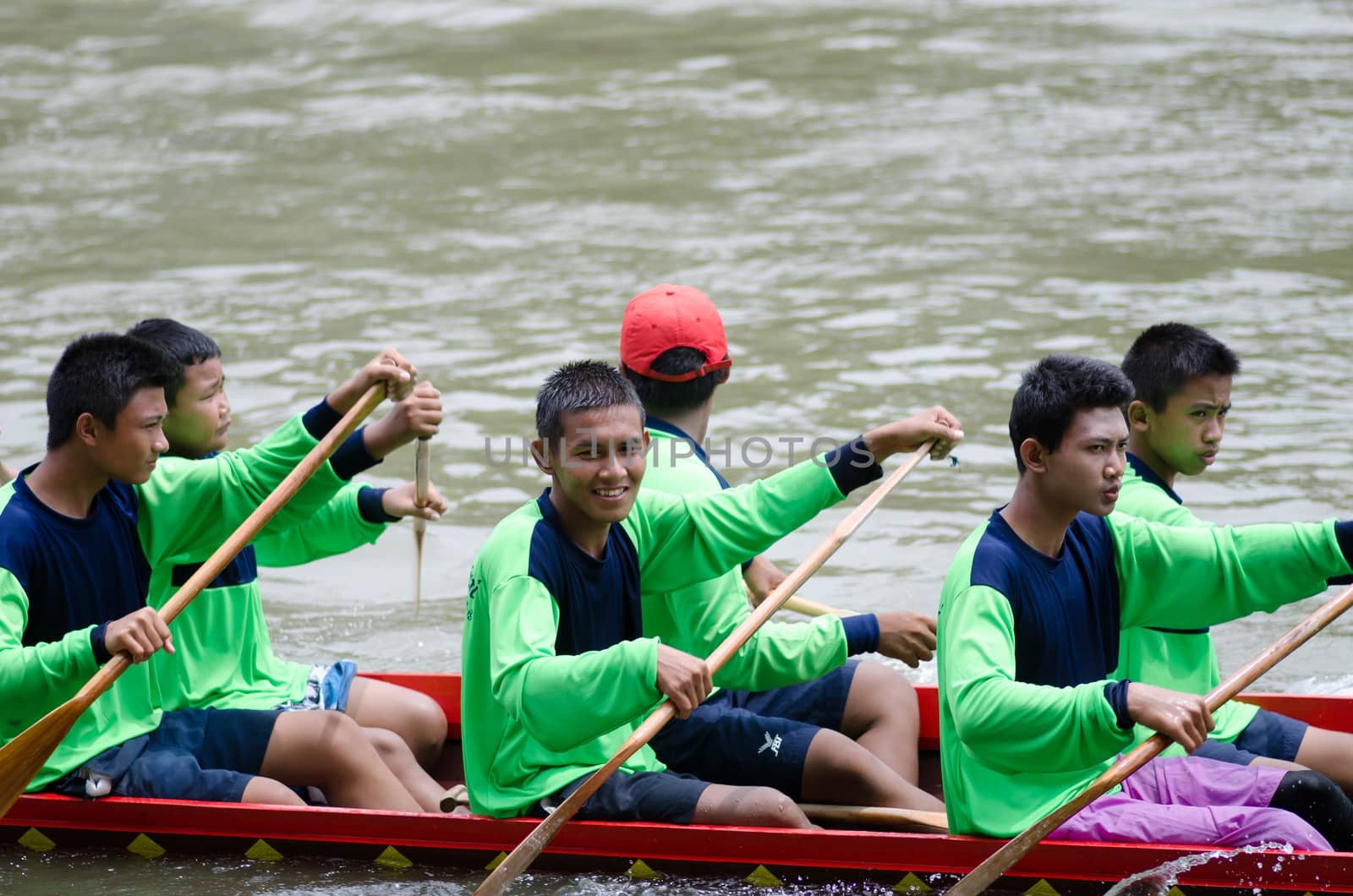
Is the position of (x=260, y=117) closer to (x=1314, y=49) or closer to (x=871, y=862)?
(x=1314, y=49)

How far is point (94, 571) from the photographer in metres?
4.88

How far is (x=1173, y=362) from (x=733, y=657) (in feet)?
4.79

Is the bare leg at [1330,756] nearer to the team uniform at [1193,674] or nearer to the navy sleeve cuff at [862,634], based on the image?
the team uniform at [1193,674]

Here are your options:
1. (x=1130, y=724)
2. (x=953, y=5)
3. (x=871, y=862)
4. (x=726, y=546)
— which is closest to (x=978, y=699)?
(x=1130, y=724)

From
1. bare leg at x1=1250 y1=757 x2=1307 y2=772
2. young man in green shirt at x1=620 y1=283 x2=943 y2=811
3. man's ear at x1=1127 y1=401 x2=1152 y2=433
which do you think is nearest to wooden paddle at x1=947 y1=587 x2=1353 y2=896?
bare leg at x1=1250 y1=757 x2=1307 y2=772

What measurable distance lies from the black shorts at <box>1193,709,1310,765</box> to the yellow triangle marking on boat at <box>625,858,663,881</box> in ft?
4.65

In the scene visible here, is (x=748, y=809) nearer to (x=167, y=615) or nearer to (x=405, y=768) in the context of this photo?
→ (x=405, y=768)

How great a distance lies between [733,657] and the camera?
477 centimetres

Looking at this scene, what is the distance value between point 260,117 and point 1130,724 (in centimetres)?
1355

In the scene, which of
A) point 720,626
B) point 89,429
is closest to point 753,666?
point 720,626

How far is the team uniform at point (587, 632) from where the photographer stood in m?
4.19

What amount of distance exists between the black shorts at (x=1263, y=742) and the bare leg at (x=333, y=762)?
2.10 meters

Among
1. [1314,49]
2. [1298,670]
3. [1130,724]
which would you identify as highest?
[1314,49]

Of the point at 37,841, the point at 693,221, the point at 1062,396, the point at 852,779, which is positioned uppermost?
the point at 1062,396
